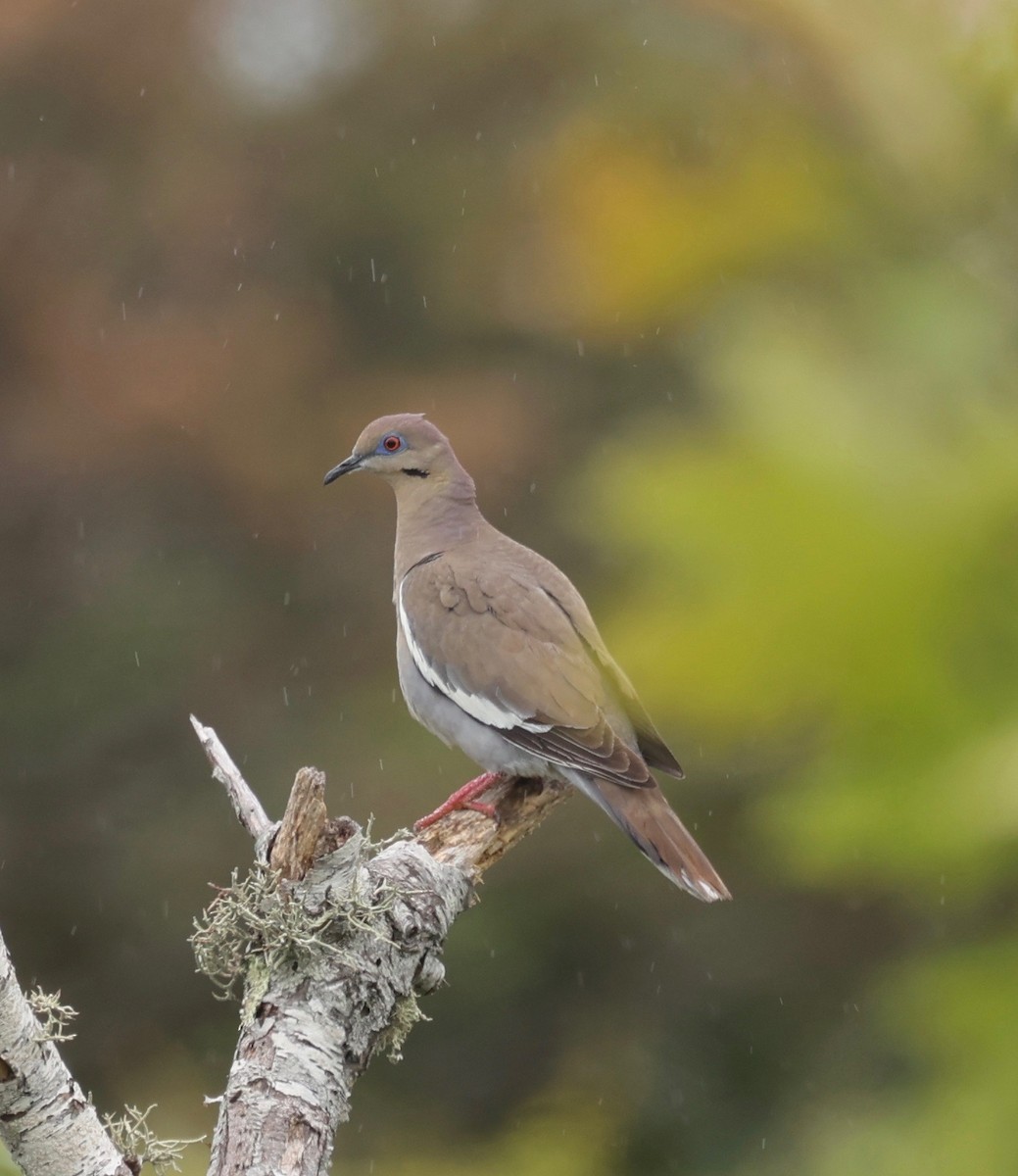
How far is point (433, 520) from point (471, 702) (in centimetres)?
70

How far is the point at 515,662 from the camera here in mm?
3807

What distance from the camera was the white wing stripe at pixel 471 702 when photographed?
3664 millimetres

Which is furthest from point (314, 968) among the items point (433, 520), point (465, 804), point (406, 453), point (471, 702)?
point (406, 453)

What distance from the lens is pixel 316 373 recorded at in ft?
20.1

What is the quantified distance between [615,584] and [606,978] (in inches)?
58.7

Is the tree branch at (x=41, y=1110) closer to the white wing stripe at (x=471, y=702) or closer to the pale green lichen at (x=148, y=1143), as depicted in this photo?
the pale green lichen at (x=148, y=1143)

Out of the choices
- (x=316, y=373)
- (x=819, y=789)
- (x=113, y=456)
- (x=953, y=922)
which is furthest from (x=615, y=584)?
(x=819, y=789)

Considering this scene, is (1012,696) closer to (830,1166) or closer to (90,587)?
(830,1166)

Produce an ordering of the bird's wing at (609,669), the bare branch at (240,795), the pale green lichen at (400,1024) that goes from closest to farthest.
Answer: the pale green lichen at (400,1024) < the bare branch at (240,795) < the bird's wing at (609,669)

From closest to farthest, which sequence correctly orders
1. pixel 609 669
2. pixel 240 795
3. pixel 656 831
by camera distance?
pixel 240 795 < pixel 656 831 < pixel 609 669

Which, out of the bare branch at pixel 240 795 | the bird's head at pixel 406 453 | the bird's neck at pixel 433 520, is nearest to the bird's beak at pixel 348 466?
the bird's head at pixel 406 453

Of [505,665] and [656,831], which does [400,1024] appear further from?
→ [505,665]

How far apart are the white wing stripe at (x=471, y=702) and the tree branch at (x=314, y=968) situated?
2.79ft

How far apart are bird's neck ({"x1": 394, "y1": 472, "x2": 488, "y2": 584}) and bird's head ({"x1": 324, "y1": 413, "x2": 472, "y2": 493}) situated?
0.07ft
